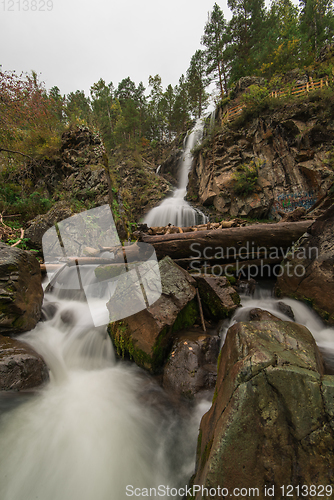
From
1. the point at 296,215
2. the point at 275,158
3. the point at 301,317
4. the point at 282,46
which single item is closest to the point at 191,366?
the point at 301,317

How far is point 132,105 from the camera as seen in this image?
2434 cm

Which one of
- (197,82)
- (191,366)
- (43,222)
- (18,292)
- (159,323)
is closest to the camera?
(191,366)

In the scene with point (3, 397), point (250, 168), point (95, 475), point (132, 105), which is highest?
point (132, 105)

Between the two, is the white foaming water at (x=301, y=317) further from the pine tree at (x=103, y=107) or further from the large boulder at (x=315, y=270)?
the pine tree at (x=103, y=107)

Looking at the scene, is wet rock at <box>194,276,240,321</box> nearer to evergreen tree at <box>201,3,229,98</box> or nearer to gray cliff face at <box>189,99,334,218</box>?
gray cliff face at <box>189,99,334,218</box>

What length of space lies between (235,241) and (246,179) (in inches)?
377

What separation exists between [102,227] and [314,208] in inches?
353

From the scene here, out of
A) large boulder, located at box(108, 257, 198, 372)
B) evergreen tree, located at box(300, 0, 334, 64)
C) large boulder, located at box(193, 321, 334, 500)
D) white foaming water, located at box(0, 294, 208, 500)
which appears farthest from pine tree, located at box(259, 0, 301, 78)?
white foaming water, located at box(0, 294, 208, 500)

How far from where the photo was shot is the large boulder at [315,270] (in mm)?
3840

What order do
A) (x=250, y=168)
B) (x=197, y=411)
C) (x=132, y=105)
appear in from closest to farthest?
(x=197, y=411), (x=250, y=168), (x=132, y=105)

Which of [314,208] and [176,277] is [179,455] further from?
[314,208]

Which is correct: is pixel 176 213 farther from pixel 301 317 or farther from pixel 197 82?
pixel 197 82

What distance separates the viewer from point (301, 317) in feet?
13.1

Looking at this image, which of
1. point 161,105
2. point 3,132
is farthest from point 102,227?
point 161,105
